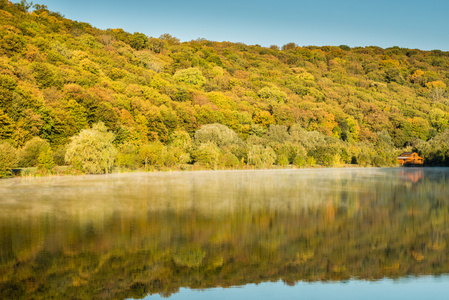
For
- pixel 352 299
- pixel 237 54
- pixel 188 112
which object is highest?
pixel 237 54

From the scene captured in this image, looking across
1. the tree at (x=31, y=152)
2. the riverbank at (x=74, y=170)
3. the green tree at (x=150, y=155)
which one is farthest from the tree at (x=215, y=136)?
the tree at (x=31, y=152)

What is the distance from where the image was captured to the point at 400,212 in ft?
61.2

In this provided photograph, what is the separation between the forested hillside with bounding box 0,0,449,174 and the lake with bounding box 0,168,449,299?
2559cm

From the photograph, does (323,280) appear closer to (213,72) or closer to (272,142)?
(272,142)

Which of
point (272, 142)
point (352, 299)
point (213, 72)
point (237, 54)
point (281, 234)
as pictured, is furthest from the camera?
point (237, 54)

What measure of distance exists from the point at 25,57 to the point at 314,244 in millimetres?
71536

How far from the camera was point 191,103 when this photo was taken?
91.2 metres

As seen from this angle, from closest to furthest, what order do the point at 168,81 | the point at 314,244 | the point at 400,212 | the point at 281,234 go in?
the point at 314,244, the point at 281,234, the point at 400,212, the point at 168,81

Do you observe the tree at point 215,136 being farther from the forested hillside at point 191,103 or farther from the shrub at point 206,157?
the shrub at point 206,157

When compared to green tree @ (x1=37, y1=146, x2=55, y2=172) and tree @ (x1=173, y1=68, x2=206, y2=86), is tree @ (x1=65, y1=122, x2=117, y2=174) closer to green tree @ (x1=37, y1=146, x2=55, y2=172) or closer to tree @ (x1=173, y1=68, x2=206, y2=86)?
green tree @ (x1=37, y1=146, x2=55, y2=172)

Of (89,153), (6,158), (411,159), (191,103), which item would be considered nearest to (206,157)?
(89,153)

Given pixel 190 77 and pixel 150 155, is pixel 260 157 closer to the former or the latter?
pixel 150 155

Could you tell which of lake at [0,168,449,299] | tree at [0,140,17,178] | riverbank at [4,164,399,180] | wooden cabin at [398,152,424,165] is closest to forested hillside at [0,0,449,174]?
tree at [0,140,17,178]

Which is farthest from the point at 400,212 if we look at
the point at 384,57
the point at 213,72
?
the point at 384,57
